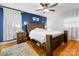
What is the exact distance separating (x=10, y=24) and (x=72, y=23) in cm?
112

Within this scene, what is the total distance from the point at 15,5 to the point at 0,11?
0.30 meters

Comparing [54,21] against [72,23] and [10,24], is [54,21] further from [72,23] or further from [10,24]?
[10,24]

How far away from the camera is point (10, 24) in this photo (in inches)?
59.5

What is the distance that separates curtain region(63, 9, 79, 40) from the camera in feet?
4.65

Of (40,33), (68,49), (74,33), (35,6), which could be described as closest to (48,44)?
(40,33)

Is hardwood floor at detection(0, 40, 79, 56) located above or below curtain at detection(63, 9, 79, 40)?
below

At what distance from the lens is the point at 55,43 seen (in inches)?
71.4

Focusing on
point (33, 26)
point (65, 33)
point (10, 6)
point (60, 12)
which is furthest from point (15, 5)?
point (65, 33)

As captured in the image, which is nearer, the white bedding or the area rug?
the area rug

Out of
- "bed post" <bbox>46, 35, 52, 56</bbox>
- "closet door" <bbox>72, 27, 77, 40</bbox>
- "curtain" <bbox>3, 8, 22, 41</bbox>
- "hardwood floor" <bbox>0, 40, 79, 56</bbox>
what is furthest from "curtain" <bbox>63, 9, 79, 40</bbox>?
"curtain" <bbox>3, 8, 22, 41</bbox>

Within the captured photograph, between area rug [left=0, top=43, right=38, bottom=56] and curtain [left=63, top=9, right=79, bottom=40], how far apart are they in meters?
0.74

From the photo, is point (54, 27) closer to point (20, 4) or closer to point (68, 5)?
point (68, 5)

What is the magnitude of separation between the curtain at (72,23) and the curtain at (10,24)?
2.89 feet

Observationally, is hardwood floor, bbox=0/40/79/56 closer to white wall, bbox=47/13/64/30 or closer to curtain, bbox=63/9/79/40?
curtain, bbox=63/9/79/40
